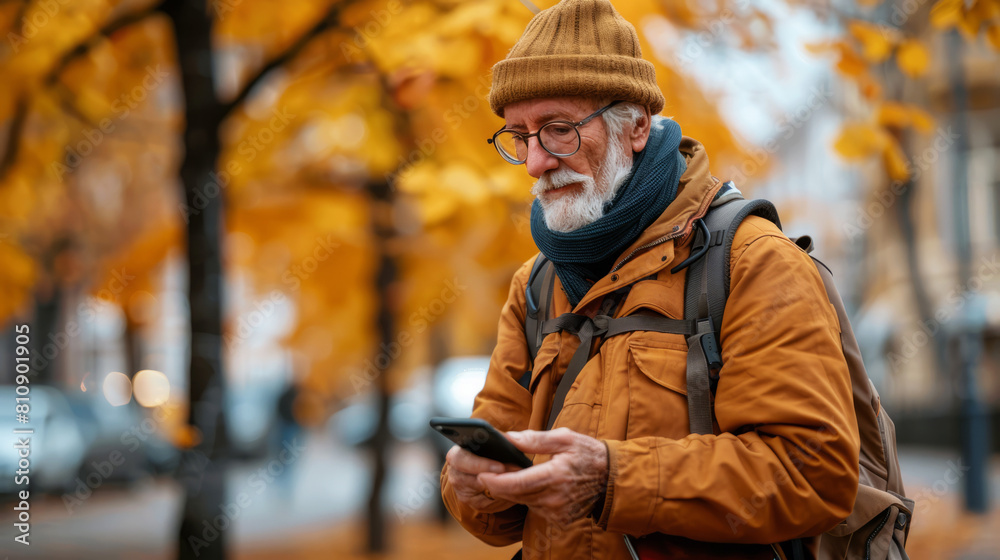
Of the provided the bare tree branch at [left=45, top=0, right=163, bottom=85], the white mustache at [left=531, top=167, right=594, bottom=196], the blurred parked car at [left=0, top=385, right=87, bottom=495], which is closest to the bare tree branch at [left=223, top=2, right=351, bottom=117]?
the bare tree branch at [left=45, top=0, right=163, bottom=85]

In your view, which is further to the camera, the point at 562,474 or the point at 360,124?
the point at 360,124

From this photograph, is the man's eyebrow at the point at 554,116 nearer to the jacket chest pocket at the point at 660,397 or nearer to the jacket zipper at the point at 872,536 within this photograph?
the jacket chest pocket at the point at 660,397

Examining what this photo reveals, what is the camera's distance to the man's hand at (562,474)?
1.78 meters

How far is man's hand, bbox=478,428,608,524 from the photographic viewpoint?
70.0 inches

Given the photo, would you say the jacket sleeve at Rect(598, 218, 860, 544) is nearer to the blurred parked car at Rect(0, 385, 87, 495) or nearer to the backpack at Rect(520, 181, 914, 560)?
the backpack at Rect(520, 181, 914, 560)

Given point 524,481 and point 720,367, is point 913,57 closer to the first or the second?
point 720,367

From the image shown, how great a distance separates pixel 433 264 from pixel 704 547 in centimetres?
669

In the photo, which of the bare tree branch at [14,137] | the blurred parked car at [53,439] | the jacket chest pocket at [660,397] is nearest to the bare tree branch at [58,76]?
the bare tree branch at [14,137]

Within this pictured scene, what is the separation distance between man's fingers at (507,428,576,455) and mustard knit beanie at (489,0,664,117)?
839mm

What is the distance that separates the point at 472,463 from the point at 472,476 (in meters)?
0.09

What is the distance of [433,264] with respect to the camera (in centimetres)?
848

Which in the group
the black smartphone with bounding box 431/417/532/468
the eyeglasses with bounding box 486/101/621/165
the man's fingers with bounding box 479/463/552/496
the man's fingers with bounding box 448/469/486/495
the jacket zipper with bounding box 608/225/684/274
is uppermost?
the eyeglasses with bounding box 486/101/621/165

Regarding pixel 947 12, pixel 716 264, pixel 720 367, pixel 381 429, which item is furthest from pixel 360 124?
pixel 720 367

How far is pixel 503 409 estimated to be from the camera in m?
2.32
